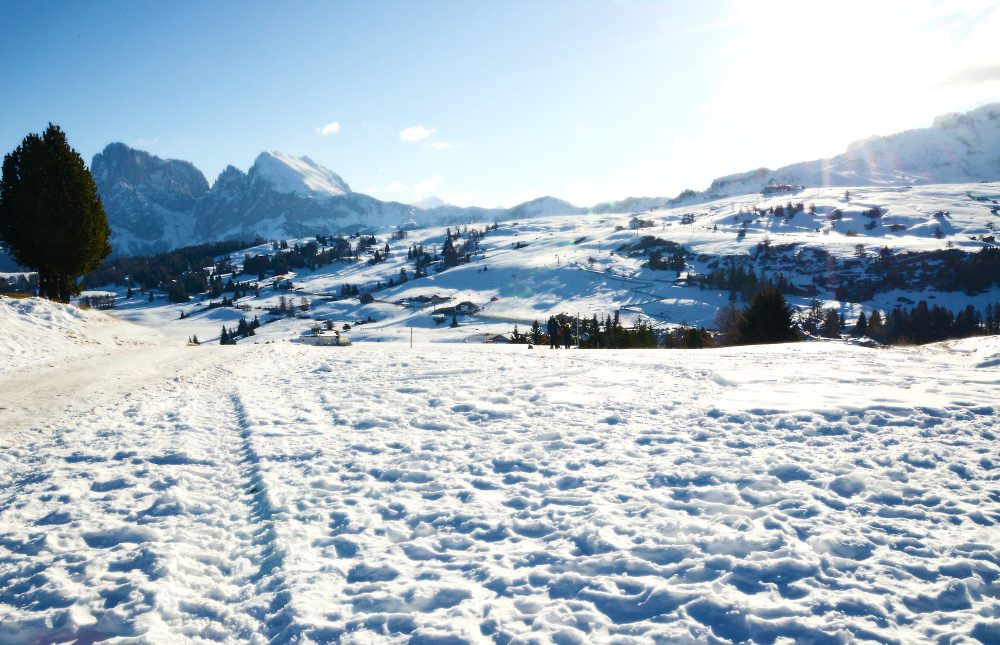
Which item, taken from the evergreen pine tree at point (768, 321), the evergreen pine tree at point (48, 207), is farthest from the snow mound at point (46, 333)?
the evergreen pine tree at point (768, 321)

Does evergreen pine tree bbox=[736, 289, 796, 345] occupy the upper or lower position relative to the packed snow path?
lower

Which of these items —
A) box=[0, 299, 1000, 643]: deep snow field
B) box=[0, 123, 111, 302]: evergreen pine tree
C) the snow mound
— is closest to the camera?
box=[0, 299, 1000, 643]: deep snow field

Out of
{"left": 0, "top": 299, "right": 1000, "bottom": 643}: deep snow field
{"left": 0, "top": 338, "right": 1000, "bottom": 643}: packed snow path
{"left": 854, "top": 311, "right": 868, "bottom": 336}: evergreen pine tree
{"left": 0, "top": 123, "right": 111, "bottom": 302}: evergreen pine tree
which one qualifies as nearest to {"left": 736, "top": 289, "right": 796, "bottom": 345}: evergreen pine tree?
{"left": 0, "top": 299, "right": 1000, "bottom": 643}: deep snow field

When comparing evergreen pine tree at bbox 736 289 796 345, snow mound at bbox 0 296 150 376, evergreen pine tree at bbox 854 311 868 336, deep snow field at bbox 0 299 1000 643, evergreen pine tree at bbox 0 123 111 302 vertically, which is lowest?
evergreen pine tree at bbox 854 311 868 336

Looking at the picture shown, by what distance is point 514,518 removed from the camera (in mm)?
8477

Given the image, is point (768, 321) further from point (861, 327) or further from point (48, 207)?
point (861, 327)

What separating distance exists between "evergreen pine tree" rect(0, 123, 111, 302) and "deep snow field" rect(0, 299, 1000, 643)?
32.8m

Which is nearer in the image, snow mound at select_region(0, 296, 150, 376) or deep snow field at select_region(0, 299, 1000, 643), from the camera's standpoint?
deep snow field at select_region(0, 299, 1000, 643)

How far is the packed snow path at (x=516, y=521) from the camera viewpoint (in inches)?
236

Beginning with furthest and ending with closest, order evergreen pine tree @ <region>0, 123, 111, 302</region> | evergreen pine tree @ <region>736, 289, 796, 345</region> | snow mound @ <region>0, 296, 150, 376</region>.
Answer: evergreen pine tree @ <region>736, 289, 796, 345</region> < evergreen pine tree @ <region>0, 123, 111, 302</region> < snow mound @ <region>0, 296, 150, 376</region>

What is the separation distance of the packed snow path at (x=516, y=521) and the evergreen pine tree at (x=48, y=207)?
34.3 metres

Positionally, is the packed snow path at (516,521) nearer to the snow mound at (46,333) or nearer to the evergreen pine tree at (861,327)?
the snow mound at (46,333)

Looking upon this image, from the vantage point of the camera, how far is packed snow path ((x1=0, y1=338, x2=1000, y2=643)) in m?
5.98

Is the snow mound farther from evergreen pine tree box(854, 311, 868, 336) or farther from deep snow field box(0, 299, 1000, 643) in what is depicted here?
evergreen pine tree box(854, 311, 868, 336)
